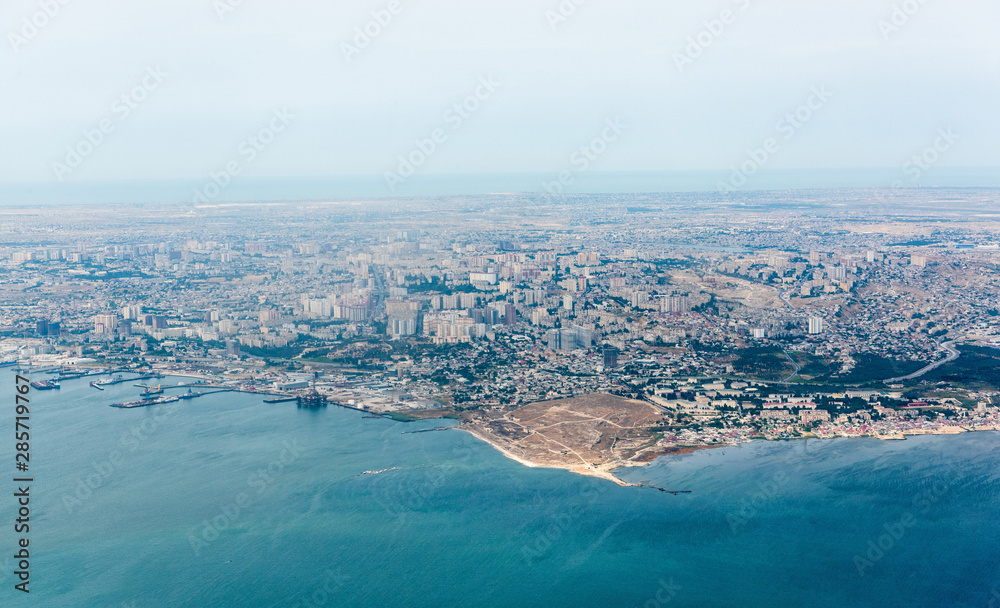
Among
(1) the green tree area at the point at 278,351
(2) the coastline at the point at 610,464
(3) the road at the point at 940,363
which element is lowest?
(2) the coastline at the point at 610,464

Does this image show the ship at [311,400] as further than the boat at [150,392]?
No

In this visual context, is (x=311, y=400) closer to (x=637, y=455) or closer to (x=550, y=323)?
(x=637, y=455)

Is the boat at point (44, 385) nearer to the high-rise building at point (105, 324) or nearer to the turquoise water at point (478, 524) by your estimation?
the turquoise water at point (478, 524)

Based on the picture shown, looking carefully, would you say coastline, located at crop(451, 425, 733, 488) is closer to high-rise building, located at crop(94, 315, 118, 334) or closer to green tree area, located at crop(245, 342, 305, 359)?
green tree area, located at crop(245, 342, 305, 359)

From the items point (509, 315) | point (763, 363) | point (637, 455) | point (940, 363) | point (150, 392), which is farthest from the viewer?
point (509, 315)

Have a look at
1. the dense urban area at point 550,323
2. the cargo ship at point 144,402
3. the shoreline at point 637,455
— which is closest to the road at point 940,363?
the dense urban area at point 550,323

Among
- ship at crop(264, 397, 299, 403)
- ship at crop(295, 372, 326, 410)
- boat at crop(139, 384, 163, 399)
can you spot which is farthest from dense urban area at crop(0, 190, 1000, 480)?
boat at crop(139, 384, 163, 399)


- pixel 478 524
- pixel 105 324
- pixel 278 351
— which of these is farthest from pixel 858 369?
pixel 105 324

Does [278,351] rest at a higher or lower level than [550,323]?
lower
